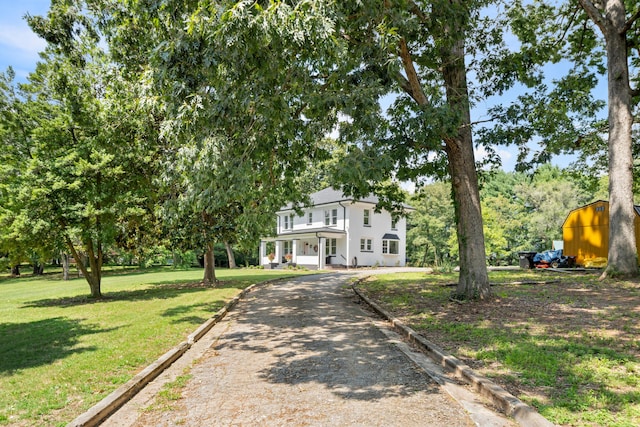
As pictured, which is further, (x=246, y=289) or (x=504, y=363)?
(x=246, y=289)

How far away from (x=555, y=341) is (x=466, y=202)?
463cm

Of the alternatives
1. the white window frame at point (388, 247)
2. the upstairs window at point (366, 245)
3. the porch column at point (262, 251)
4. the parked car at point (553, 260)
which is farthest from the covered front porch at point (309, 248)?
the parked car at point (553, 260)

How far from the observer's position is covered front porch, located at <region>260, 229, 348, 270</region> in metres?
34.6

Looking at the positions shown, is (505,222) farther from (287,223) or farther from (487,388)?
(487,388)

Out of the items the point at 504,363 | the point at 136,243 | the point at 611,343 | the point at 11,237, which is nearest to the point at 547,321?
the point at 611,343

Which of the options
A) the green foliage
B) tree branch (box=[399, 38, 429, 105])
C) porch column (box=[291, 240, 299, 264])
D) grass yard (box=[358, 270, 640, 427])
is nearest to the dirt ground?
grass yard (box=[358, 270, 640, 427])

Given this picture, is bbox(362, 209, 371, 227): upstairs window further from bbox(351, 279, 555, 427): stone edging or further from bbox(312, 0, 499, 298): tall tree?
bbox(351, 279, 555, 427): stone edging

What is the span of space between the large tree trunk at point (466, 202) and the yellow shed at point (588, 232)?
1353cm

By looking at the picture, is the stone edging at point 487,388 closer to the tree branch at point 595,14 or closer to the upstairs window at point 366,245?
the tree branch at point 595,14

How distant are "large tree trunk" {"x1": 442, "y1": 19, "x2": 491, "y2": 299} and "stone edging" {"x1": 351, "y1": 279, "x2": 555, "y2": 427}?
11.0 ft

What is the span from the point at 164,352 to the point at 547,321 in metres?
7.22

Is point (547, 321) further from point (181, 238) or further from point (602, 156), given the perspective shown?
point (602, 156)

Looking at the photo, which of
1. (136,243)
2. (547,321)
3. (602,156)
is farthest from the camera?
(602,156)

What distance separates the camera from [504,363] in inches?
215
